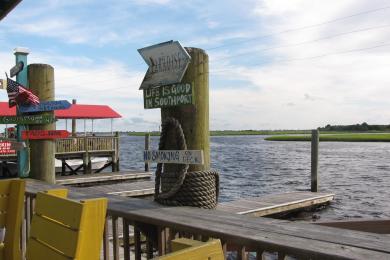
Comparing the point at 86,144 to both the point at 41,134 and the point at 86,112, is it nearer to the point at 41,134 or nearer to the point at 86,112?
the point at 86,112

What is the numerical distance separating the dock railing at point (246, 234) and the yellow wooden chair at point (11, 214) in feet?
3.01

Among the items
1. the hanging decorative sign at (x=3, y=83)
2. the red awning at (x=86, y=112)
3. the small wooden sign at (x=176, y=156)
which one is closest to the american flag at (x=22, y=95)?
the hanging decorative sign at (x=3, y=83)

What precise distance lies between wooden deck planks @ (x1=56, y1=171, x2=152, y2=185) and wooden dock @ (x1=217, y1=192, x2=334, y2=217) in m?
8.79

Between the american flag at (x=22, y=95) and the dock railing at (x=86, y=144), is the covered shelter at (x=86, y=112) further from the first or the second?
the american flag at (x=22, y=95)

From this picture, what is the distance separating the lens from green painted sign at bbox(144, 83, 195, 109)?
13.6 ft

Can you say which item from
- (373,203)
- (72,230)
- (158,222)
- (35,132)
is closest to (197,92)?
(158,222)

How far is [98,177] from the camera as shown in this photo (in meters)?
21.2

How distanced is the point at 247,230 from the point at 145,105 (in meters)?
1.86

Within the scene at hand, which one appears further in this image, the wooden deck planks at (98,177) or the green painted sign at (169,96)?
the wooden deck planks at (98,177)

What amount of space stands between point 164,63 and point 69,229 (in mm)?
2552

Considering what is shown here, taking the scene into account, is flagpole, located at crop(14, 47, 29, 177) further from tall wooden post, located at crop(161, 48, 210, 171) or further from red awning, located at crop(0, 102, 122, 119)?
red awning, located at crop(0, 102, 122, 119)

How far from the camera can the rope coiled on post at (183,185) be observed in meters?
4.25

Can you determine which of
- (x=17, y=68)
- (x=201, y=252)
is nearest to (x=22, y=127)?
(x=17, y=68)

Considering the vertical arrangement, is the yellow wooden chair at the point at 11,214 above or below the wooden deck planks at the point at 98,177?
above
